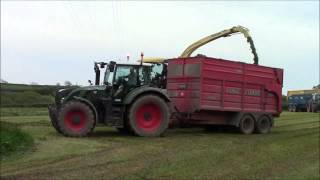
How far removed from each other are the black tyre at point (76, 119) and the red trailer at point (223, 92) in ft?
10.7

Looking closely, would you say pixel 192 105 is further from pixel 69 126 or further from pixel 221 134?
pixel 69 126

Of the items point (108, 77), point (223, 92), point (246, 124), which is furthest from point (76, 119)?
point (246, 124)

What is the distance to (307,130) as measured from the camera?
20.0 meters

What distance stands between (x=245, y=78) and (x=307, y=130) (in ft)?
9.99

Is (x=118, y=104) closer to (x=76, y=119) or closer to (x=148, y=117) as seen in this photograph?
(x=148, y=117)

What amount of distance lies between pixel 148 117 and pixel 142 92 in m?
0.76

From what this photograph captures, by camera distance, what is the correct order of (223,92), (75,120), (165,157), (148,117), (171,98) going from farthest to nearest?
1. (171,98)
2. (223,92)
3. (148,117)
4. (75,120)
5. (165,157)

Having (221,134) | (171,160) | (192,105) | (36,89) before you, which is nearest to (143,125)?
(192,105)

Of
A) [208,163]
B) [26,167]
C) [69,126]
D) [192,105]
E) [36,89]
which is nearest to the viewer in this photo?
[26,167]

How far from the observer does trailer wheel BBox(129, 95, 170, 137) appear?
16703 mm

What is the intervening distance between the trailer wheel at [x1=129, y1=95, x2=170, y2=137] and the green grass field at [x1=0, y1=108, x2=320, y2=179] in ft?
1.40

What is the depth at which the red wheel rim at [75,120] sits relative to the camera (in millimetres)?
15953

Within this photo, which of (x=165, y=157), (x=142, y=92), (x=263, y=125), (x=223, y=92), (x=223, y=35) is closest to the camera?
(x=165, y=157)

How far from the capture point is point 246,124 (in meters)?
19.2
